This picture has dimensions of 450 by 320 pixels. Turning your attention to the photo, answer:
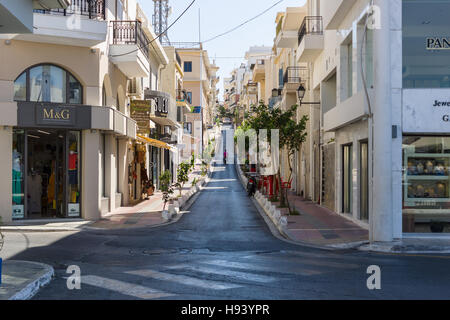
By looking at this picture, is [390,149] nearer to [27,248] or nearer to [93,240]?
[93,240]

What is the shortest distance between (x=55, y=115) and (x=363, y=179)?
35.0 feet

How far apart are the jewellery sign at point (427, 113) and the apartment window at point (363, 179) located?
343 centimetres

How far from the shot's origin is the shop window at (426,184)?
14570 millimetres

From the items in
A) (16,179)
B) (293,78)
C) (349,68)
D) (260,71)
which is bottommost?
(16,179)

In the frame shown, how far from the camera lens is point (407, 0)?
1459 centimetres

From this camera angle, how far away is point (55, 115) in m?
18.7

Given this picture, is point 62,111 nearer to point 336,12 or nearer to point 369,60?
point 336,12

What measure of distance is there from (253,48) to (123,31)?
92801 mm

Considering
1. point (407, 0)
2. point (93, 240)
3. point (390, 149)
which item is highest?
point (407, 0)

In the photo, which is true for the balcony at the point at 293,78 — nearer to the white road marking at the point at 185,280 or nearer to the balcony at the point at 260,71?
the white road marking at the point at 185,280

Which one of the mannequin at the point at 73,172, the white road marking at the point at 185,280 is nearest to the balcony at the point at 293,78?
the mannequin at the point at 73,172

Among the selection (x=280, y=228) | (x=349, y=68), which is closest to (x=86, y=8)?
(x=349, y=68)

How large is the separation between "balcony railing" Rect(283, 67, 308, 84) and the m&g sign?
17.9 m
